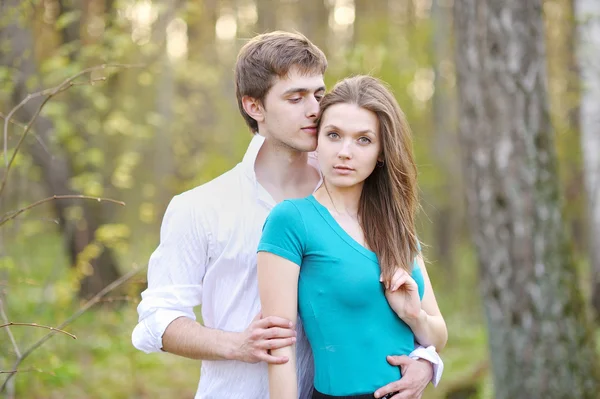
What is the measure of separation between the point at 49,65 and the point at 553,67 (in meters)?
11.5

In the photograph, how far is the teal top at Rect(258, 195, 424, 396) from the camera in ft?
7.32

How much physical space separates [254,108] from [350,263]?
0.77 m

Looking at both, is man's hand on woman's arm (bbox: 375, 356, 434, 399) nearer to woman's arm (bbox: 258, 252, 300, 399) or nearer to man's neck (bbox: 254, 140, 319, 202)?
woman's arm (bbox: 258, 252, 300, 399)

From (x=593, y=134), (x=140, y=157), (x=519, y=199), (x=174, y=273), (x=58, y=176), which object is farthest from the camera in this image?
(x=140, y=157)

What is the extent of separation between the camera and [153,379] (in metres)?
7.27

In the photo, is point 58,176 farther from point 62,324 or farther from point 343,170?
point 343,170

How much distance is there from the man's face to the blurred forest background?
0.58 m

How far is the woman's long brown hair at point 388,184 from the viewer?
2352 mm

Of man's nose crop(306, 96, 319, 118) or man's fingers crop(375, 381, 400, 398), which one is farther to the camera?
man's nose crop(306, 96, 319, 118)

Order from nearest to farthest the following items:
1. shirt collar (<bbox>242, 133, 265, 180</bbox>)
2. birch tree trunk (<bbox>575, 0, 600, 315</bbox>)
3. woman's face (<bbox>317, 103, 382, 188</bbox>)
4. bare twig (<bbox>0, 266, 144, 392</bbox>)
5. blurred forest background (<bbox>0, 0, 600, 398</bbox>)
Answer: woman's face (<bbox>317, 103, 382, 188</bbox>), shirt collar (<bbox>242, 133, 265, 180</bbox>), bare twig (<bbox>0, 266, 144, 392</bbox>), blurred forest background (<bbox>0, 0, 600, 398</bbox>), birch tree trunk (<bbox>575, 0, 600, 315</bbox>)

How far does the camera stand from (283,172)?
2668 mm

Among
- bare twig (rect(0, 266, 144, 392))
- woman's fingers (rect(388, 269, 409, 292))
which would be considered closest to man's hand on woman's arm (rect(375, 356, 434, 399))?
woman's fingers (rect(388, 269, 409, 292))

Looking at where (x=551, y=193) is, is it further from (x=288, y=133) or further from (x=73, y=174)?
(x=73, y=174)

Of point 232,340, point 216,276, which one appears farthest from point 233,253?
point 232,340
